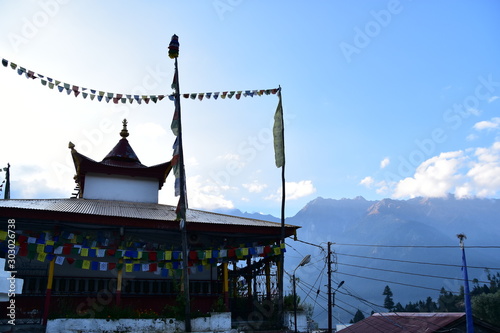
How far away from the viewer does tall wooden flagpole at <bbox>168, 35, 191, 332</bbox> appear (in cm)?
1814

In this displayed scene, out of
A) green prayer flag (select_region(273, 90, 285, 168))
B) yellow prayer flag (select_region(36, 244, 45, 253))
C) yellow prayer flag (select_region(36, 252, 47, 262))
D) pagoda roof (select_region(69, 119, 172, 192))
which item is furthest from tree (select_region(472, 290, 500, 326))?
yellow prayer flag (select_region(36, 244, 45, 253))

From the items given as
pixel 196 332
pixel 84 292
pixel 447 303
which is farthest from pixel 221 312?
pixel 447 303

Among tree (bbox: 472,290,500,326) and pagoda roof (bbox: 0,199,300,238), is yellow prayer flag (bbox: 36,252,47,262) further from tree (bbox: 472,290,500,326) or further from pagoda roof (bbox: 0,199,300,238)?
tree (bbox: 472,290,500,326)

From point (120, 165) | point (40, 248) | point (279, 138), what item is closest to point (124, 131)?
point (120, 165)

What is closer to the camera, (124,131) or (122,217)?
(122,217)

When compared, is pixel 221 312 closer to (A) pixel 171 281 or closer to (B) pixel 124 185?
(A) pixel 171 281

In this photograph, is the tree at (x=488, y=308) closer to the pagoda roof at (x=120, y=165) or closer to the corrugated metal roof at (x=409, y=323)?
the corrugated metal roof at (x=409, y=323)

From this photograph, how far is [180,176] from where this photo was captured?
19.0 meters

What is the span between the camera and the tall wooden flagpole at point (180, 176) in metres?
18.1

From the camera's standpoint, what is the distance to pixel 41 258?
59.2ft

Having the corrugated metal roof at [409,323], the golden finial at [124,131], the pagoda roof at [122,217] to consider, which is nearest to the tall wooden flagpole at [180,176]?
the pagoda roof at [122,217]

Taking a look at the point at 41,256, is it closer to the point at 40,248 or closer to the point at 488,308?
the point at 40,248

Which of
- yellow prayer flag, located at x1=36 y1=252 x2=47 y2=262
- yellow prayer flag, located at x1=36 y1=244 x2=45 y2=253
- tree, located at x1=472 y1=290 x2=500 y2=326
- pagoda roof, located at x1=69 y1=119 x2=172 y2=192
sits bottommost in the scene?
tree, located at x1=472 y1=290 x2=500 y2=326

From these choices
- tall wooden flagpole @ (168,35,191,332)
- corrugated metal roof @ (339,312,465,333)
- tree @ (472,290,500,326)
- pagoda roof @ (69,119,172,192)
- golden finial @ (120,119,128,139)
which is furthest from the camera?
tree @ (472,290,500,326)
